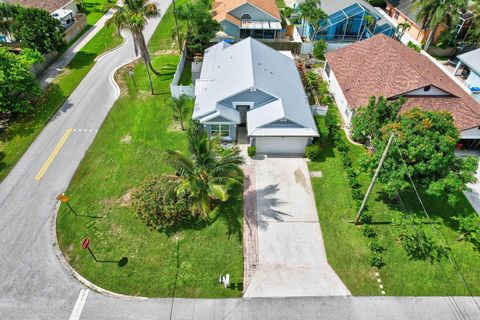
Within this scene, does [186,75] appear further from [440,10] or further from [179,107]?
[440,10]

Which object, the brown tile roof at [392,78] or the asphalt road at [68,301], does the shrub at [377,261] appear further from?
the brown tile roof at [392,78]

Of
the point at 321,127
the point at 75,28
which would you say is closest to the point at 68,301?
the point at 321,127

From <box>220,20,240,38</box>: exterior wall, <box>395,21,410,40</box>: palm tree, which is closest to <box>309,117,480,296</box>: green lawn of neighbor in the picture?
<box>220,20,240,38</box>: exterior wall

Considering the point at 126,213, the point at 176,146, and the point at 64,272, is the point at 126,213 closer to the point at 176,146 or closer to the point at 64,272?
the point at 64,272

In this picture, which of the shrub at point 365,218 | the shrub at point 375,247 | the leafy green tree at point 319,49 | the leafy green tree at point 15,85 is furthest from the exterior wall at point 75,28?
the shrub at point 375,247

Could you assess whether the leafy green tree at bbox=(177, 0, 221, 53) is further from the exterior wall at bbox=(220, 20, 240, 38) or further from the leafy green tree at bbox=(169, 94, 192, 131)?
the leafy green tree at bbox=(169, 94, 192, 131)

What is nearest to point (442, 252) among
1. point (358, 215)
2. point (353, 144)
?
point (358, 215)
